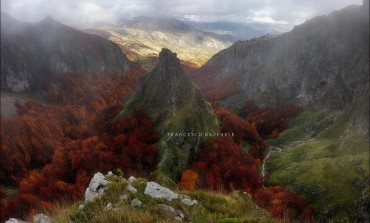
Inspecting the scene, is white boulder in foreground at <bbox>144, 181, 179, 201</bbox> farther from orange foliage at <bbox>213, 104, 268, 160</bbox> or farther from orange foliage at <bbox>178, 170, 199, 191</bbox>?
orange foliage at <bbox>213, 104, 268, 160</bbox>

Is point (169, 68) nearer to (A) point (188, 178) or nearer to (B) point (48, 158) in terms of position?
(A) point (188, 178)

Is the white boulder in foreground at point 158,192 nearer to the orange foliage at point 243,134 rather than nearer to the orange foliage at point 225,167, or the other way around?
the orange foliage at point 225,167

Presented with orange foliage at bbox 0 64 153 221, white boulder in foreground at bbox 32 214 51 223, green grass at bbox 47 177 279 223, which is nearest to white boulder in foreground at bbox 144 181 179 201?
green grass at bbox 47 177 279 223

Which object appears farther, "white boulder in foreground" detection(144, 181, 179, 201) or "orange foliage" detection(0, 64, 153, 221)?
"orange foliage" detection(0, 64, 153, 221)

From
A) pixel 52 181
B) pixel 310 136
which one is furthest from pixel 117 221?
pixel 310 136

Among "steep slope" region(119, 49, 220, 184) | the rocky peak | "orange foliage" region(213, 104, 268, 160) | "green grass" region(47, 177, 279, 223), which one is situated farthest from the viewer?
"orange foliage" region(213, 104, 268, 160)

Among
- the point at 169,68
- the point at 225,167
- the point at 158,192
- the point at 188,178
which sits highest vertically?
the point at 158,192

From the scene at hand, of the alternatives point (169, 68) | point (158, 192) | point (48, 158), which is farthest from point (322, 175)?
point (48, 158)

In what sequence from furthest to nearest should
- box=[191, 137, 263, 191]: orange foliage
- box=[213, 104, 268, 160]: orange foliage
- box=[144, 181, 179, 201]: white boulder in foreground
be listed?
box=[213, 104, 268, 160]: orange foliage, box=[191, 137, 263, 191]: orange foliage, box=[144, 181, 179, 201]: white boulder in foreground

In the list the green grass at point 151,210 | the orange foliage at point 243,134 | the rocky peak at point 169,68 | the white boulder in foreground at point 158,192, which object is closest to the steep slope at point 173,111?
the rocky peak at point 169,68
